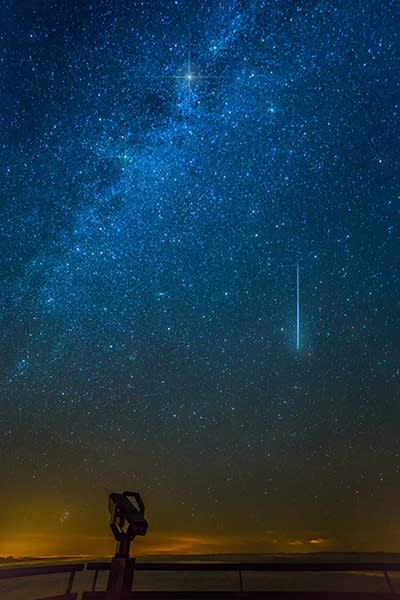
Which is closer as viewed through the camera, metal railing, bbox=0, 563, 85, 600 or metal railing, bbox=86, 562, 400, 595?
metal railing, bbox=0, 563, 85, 600

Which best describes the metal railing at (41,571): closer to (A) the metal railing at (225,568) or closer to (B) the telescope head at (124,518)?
(A) the metal railing at (225,568)

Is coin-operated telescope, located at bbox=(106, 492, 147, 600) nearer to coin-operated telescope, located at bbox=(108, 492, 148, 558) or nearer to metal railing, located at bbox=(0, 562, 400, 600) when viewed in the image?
coin-operated telescope, located at bbox=(108, 492, 148, 558)

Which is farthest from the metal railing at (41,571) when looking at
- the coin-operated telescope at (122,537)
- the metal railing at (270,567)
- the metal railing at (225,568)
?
the coin-operated telescope at (122,537)

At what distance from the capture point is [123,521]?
3562 mm

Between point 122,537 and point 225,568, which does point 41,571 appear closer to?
point 122,537

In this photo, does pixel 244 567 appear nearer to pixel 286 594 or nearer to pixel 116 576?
pixel 286 594

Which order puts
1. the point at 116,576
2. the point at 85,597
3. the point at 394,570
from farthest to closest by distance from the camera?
the point at 394,570 < the point at 85,597 < the point at 116,576

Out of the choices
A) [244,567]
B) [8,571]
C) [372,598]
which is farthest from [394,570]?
[8,571]

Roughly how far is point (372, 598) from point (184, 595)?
6.34 feet

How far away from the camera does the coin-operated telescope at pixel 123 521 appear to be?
346 centimetres

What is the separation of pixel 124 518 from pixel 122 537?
0.16 metres

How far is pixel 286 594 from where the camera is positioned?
13.6ft

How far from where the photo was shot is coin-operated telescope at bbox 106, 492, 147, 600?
331 centimetres

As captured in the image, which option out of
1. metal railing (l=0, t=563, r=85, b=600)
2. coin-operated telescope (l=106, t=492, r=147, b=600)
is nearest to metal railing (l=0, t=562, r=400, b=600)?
metal railing (l=0, t=563, r=85, b=600)
